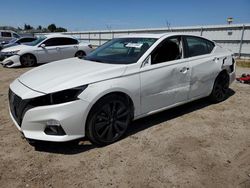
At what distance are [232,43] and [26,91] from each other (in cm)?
1441

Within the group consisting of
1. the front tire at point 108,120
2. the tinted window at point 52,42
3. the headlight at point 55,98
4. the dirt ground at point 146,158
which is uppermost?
the tinted window at point 52,42

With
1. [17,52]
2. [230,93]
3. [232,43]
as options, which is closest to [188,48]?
[230,93]

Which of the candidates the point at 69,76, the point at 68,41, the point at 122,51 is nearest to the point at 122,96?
the point at 69,76

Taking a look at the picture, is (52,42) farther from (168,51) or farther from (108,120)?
(108,120)

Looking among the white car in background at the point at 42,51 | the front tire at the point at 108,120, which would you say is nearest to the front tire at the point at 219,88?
the front tire at the point at 108,120

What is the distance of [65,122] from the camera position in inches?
107

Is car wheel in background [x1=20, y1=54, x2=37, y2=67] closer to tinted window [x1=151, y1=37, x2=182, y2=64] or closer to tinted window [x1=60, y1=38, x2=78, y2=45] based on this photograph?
tinted window [x1=60, y1=38, x2=78, y2=45]

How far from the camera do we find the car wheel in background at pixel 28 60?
9.87 m

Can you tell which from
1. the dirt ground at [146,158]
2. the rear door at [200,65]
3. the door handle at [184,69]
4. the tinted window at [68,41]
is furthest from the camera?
the tinted window at [68,41]

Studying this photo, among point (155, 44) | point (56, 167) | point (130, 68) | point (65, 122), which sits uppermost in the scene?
point (155, 44)

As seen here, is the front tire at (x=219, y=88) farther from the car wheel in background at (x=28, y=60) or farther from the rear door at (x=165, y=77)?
the car wheel in background at (x=28, y=60)

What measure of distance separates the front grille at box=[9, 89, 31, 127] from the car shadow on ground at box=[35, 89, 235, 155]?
1.65 feet

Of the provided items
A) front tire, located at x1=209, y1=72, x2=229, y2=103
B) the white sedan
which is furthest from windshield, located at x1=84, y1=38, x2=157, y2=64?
front tire, located at x1=209, y1=72, x2=229, y2=103

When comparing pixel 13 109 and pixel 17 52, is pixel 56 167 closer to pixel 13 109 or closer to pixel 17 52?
pixel 13 109
